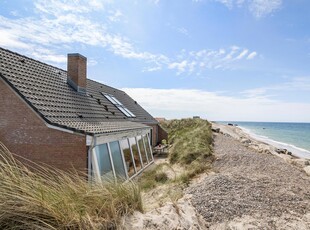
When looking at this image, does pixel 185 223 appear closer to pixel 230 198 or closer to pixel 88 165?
pixel 230 198

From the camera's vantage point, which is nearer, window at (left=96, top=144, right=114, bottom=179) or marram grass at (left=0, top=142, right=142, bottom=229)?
marram grass at (left=0, top=142, right=142, bottom=229)

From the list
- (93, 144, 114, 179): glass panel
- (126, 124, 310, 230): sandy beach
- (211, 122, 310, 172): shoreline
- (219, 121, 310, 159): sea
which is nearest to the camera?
(126, 124, 310, 230): sandy beach

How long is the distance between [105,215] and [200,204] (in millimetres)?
3786

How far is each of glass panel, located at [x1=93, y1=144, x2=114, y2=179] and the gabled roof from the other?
0.63 meters

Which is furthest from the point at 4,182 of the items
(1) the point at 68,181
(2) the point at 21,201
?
(1) the point at 68,181

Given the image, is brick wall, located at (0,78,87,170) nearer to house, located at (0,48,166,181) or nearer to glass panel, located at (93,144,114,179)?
house, located at (0,48,166,181)

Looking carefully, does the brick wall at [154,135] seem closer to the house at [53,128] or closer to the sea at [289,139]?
the house at [53,128]

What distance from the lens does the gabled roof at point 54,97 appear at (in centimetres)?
976

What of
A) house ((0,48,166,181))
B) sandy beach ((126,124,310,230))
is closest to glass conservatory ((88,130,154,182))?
house ((0,48,166,181))

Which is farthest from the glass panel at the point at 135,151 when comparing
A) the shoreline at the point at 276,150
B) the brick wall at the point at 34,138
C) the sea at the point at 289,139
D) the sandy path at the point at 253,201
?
the sea at the point at 289,139

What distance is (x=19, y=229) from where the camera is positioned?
4.05 metres

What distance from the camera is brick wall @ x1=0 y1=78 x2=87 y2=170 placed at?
907cm

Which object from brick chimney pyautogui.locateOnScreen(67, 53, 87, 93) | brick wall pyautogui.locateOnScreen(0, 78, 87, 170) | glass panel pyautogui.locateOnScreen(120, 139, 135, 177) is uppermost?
brick chimney pyautogui.locateOnScreen(67, 53, 87, 93)

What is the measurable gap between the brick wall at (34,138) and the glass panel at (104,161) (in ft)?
2.45
